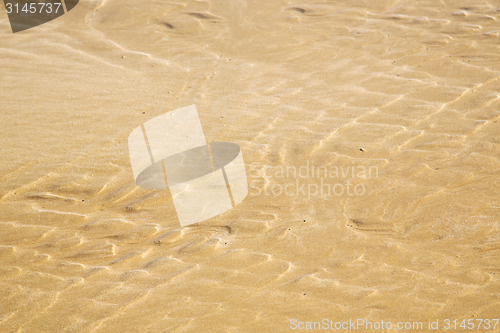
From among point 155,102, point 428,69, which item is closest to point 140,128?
point 155,102

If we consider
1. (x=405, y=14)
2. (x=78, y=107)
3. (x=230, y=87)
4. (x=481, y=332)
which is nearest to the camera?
(x=481, y=332)

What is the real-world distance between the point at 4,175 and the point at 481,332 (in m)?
3.79

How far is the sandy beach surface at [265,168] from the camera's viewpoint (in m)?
3.01

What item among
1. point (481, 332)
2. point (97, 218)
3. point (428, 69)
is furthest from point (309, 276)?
point (428, 69)

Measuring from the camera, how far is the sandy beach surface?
3.01 meters

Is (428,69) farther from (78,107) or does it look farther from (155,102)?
(78,107)

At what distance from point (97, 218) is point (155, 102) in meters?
2.10

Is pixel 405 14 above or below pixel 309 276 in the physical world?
above

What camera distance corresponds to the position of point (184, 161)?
15.1 ft

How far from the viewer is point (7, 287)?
3.22 m

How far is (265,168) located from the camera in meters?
4.44

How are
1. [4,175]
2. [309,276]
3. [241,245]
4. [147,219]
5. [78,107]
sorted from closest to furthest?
[309,276] → [241,245] → [147,219] → [4,175] → [78,107]

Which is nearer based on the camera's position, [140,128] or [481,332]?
[481,332]

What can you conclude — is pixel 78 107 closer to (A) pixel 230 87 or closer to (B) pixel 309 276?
(A) pixel 230 87
